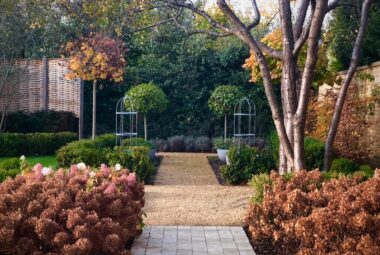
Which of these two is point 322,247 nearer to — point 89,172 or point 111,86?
point 89,172

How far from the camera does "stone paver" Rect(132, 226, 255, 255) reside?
6312mm

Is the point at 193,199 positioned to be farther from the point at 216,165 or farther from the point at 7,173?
the point at 216,165

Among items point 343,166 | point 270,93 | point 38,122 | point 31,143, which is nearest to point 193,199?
point 270,93

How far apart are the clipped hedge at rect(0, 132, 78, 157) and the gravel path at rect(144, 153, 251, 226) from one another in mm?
3898

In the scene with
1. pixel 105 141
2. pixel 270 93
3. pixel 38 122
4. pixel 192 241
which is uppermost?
pixel 270 93

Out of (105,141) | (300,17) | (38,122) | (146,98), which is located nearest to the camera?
(300,17)

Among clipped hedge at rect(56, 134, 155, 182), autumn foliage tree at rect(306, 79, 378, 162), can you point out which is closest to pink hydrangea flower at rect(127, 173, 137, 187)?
clipped hedge at rect(56, 134, 155, 182)

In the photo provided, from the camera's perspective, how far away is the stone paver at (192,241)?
631cm

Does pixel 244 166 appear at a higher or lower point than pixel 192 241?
higher

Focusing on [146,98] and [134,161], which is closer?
[134,161]

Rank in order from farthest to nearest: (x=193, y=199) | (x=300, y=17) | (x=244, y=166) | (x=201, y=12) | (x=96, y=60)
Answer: (x=244, y=166) → (x=96, y=60) → (x=193, y=199) → (x=300, y=17) → (x=201, y=12)

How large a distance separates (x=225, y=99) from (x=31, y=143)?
18.4 feet

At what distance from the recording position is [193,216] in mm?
8422

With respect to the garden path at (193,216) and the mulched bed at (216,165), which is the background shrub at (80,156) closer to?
the garden path at (193,216)
